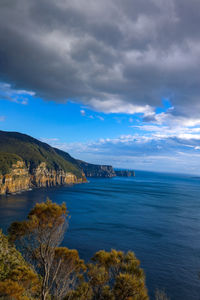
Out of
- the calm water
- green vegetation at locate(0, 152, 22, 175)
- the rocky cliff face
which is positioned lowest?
the calm water

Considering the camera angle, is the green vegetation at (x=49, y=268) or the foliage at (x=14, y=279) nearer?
the foliage at (x=14, y=279)

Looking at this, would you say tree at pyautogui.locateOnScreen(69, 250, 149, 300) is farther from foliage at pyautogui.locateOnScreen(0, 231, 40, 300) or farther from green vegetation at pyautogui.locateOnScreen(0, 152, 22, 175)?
green vegetation at pyautogui.locateOnScreen(0, 152, 22, 175)

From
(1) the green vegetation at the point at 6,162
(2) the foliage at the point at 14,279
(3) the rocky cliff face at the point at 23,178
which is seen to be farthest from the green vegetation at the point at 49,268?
(1) the green vegetation at the point at 6,162

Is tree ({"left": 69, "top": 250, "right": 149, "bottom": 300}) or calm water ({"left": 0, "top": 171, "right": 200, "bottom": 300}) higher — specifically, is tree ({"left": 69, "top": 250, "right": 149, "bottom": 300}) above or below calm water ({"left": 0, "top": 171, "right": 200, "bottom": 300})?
above

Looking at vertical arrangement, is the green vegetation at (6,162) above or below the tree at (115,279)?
above

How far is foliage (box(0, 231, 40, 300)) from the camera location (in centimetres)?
1480

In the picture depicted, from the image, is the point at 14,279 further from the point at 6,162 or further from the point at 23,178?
the point at 23,178

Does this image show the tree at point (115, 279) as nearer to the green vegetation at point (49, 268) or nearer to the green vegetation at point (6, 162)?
the green vegetation at point (49, 268)

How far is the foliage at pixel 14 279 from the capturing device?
48.5ft

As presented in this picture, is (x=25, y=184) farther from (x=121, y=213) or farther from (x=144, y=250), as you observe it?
(x=144, y=250)

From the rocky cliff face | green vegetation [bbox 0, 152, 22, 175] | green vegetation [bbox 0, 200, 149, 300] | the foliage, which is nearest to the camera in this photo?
the foliage

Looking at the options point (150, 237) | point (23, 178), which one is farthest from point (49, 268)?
point (23, 178)

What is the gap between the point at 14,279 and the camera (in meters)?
18.2

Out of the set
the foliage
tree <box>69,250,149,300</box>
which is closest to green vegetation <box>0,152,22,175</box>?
the foliage
